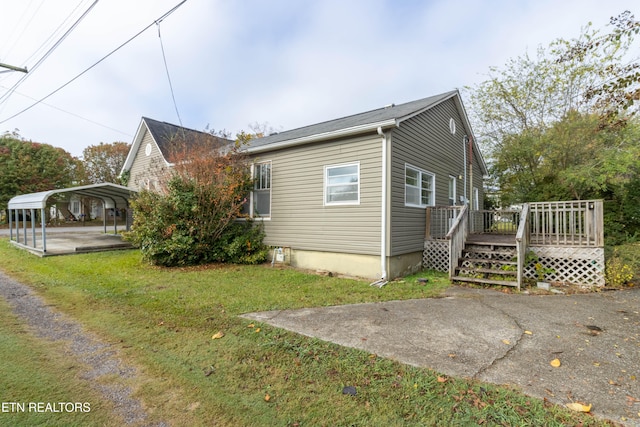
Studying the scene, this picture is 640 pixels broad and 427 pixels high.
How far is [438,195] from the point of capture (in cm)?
985

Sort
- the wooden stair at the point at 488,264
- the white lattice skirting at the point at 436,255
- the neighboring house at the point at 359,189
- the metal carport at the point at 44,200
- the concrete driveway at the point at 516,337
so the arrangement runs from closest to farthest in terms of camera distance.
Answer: the concrete driveway at the point at 516,337, the wooden stair at the point at 488,264, the neighboring house at the point at 359,189, the white lattice skirting at the point at 436,255, the metal carport at the point at 44,200

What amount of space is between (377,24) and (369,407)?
10265mm

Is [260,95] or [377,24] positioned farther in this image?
[260,95]

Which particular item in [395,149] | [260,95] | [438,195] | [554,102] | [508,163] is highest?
[260,95]

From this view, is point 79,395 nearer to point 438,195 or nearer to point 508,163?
point 438,195

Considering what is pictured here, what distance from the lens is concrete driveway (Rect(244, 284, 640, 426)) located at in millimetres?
2789

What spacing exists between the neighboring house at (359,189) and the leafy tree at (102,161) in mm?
31044

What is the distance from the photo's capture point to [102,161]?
33125mm

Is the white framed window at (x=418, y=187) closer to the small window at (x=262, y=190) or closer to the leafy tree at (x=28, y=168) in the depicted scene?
the small window at (x=262, y=190)

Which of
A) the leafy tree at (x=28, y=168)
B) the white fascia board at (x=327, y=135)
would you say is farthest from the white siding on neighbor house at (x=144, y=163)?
the leafy tree at (x=28, y=168)

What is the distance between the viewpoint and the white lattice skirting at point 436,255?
8.54 m

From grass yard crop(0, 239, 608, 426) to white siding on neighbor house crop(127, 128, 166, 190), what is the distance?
966 cm

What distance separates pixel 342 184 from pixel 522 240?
430cm

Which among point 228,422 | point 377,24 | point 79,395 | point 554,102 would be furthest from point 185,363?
point 554,102
